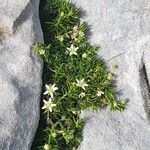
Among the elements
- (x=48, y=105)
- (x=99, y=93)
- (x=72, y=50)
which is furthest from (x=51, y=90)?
(x=72, y=50)

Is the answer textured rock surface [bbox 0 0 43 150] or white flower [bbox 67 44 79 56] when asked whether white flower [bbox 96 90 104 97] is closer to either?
white flower [bbox 67 44 79 56]

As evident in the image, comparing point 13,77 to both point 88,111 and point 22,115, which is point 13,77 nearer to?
point 22,115

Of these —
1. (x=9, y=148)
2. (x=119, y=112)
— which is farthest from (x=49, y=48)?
(x=9, y=148)

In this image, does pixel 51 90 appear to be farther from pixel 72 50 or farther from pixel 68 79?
pixel 72 50

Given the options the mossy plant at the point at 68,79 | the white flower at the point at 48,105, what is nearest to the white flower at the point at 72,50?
the mossy plant at the point at 68,79

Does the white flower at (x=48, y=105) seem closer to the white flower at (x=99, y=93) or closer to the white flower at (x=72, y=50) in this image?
the white flower at (x=99, y=93)
